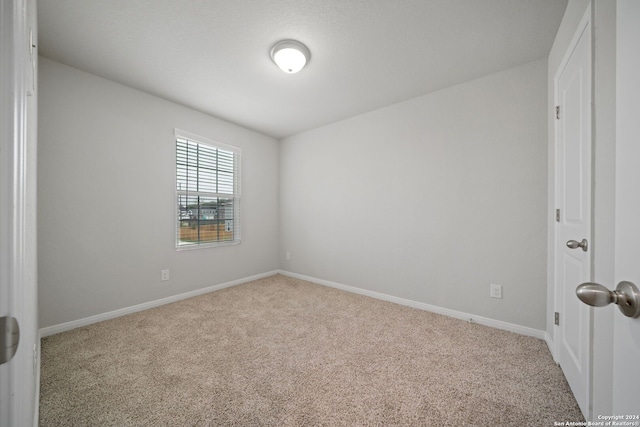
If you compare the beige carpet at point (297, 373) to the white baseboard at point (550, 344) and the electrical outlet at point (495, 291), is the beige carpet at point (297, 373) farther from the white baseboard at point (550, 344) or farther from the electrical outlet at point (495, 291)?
the electrical outlet at point (495, 291)

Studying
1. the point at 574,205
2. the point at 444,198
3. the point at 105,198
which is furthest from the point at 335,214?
the point at 105,198

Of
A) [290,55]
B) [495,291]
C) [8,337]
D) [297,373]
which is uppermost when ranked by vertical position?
[290,55]

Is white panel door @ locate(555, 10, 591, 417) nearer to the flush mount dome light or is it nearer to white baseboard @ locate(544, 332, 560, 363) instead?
white baseboard @ locate(544, 332, 560, 363)

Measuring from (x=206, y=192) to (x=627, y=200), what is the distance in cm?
363

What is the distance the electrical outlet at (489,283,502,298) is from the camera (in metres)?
2.31

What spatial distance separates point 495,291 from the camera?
7.66ft

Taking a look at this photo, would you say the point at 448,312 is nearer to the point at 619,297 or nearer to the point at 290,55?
the point at 619,297

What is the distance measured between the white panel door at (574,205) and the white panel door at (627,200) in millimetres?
1042

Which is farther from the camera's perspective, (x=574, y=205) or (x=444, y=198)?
(x=444, y=198)

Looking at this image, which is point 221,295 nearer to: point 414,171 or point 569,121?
point 414,171

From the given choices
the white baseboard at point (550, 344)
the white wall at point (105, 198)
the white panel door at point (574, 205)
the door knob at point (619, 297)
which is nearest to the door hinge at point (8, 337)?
the door knob at point (619, 297)

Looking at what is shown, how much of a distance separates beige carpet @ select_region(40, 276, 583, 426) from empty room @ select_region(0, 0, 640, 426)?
0.05ft

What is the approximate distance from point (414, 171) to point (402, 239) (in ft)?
2.69

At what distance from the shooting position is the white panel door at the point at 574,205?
1.29 metres
